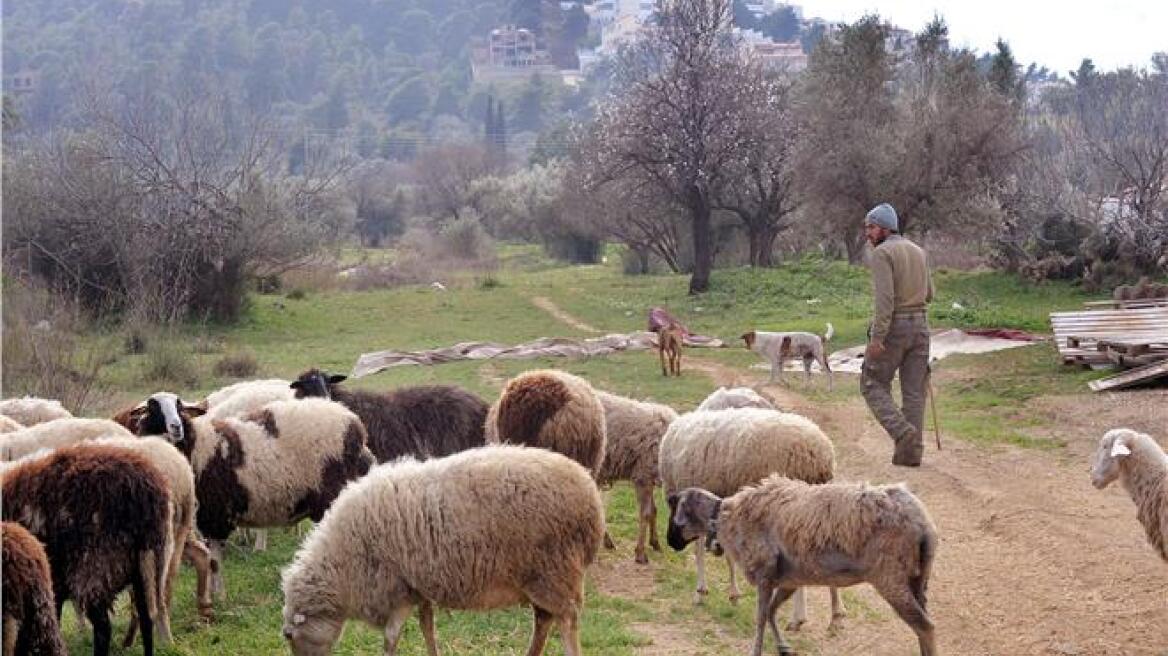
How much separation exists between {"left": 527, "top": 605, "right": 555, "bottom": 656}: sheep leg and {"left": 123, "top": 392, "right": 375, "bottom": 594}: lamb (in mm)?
2576

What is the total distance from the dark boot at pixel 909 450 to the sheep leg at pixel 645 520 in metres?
2.92

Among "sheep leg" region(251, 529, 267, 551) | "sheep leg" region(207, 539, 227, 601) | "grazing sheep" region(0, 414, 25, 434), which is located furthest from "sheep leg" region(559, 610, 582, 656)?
"grazing sheep" region(0, 414, 25, 434)

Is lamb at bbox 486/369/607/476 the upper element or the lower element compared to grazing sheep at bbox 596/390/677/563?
upper

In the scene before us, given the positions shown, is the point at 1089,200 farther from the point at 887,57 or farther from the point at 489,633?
the point at 489,633

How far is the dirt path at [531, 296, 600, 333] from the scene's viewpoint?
90.6ft

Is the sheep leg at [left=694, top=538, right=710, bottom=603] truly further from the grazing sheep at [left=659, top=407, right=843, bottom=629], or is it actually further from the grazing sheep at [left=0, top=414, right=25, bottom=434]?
the grazing sheep at [left=0, top=414, right=25, bottom=434]

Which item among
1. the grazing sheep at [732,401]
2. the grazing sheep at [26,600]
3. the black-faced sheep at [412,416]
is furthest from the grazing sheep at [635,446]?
the grazing sheep at [26,600]

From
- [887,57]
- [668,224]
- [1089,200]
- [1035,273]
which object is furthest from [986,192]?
[668,224]

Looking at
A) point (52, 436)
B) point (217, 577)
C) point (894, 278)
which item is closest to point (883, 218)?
point (894, 278)

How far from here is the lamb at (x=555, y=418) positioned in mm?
9391

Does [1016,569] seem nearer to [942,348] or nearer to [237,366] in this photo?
[942,348]

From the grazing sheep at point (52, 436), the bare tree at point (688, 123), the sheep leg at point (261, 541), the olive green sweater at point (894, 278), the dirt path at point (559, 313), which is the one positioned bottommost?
the dirt path at point (559, 313)

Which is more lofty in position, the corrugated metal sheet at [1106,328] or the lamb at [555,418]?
the lamb at [555,418]

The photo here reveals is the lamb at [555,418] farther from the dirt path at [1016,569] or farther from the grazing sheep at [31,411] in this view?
the grazing sheep at [31,411]
